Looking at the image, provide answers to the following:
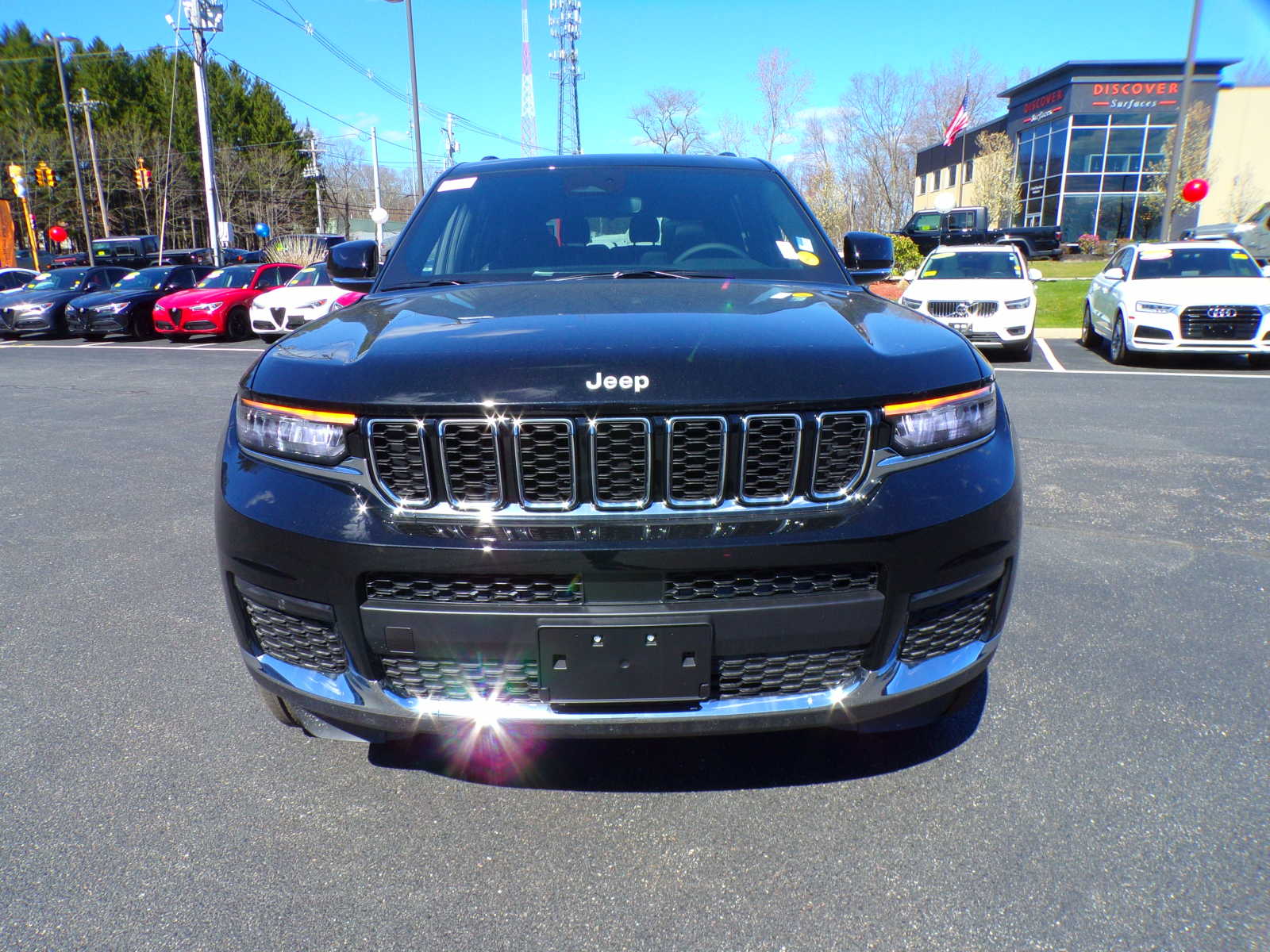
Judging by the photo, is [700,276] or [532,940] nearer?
[532,940]

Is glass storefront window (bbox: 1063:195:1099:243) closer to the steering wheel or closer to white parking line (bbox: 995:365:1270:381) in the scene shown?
white parking line (bbox: 995:365:1270:381)

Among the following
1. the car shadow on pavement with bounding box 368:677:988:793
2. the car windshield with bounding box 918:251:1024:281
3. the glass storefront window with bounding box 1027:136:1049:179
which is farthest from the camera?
the glass storefront window with bounding box 1027:136:1049:179

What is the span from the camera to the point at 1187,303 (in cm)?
1130

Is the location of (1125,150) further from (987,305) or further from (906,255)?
(987,305)

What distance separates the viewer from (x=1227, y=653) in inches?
130

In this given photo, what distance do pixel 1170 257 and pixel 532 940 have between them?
44.3 feet

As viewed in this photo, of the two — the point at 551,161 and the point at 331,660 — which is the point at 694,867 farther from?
the point at 551,161

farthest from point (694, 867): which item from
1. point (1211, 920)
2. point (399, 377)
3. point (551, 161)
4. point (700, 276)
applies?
point (551, 161)

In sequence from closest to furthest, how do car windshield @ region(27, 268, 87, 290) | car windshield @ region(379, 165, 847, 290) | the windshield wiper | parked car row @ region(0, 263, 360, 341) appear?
the windshield wiper, car windshield @ region(379, 165, 847, 290), parked car row @ region(0, 263, 360, 341), car windshield @ region(27, 268, 87, 290)

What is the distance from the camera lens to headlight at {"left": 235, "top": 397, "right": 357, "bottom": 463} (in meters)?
2.03

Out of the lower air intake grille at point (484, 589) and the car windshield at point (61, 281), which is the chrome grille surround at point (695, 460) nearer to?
the lower air intake grille at point (484, 589)

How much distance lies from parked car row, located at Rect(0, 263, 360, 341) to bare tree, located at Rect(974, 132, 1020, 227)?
4209 centimetres

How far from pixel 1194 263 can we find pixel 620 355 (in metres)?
13.0

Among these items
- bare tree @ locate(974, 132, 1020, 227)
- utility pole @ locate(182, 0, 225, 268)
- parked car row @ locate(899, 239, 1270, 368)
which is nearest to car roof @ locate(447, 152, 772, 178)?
parked car row @ locate(899, 239, 1270, 368)
